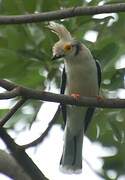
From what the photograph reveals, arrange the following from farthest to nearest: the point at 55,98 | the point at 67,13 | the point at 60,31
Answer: the point at 60,31
the point at 55,98
the point at 67,13

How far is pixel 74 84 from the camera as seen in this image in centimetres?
381

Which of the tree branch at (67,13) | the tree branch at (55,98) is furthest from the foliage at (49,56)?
the tree branch at (67,13)

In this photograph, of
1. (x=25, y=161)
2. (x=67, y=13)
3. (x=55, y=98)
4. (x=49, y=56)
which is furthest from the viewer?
(x=49, y=56)

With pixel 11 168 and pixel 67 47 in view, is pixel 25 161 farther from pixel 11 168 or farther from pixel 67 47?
pixel 67 47

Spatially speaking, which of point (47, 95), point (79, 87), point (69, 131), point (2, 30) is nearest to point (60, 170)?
point (69, 131)

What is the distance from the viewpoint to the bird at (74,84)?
10.9 feet

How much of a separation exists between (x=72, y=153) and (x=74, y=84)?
0.63 m

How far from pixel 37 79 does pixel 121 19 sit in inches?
28.9

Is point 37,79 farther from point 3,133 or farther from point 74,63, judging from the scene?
point 3,133

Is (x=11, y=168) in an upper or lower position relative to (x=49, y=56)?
lower

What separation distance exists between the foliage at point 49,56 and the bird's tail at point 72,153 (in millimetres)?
301

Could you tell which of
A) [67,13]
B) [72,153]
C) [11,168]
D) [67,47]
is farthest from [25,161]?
[72,153]

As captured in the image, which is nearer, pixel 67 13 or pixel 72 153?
pixel 67 13

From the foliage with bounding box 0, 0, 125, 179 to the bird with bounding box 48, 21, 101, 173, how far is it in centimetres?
9
